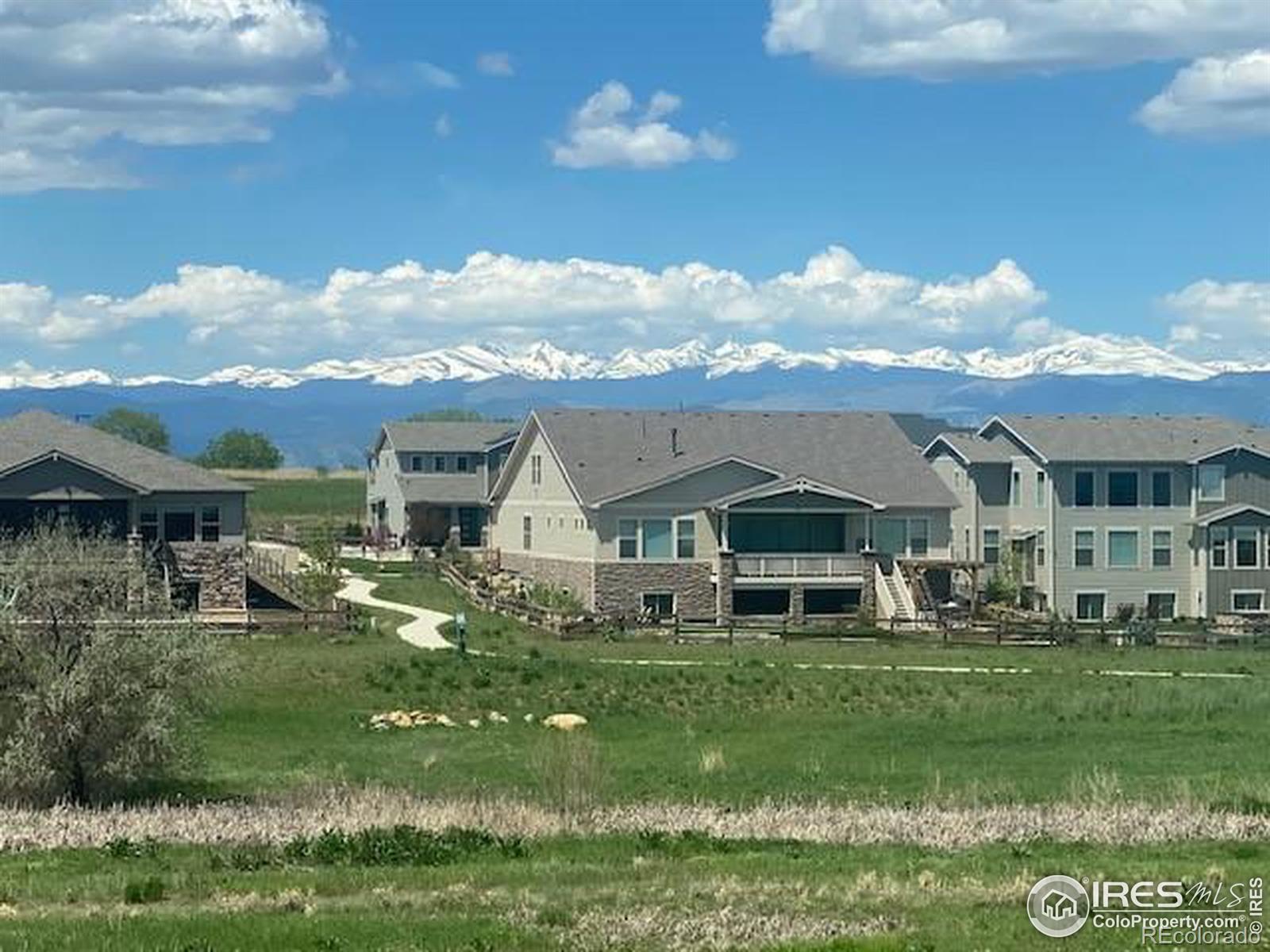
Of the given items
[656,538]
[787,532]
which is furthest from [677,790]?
[787,532]

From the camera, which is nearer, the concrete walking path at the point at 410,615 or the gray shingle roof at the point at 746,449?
the concrete walking path at the point at 410,615

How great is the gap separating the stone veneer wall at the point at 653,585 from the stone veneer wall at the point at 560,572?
43cm

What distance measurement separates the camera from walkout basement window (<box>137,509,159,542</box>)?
2440 inches

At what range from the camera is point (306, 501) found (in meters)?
131

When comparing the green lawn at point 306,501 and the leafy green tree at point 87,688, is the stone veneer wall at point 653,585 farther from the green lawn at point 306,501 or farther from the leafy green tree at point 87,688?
the green lawn at point 306,501

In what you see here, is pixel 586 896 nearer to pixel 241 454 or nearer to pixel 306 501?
pixel 306 501

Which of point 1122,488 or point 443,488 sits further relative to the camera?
point 443,488

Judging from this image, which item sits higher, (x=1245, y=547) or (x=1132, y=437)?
(x=1132, y=437)

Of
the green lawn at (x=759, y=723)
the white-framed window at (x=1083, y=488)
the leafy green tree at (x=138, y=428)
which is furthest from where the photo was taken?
the leafy green tree at (x=138, y=428)

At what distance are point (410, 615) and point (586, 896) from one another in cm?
4435

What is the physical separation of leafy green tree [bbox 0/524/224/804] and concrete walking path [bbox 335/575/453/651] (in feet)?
65.5

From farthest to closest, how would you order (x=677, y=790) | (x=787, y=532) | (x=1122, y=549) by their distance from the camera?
(x=1122, y=549) → (x=787, y=532) → (x=677, y=790)

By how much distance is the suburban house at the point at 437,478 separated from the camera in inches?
3809

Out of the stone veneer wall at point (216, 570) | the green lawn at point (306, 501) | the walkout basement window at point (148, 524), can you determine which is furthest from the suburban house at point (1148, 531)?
the green lawn at point (306, 501)
